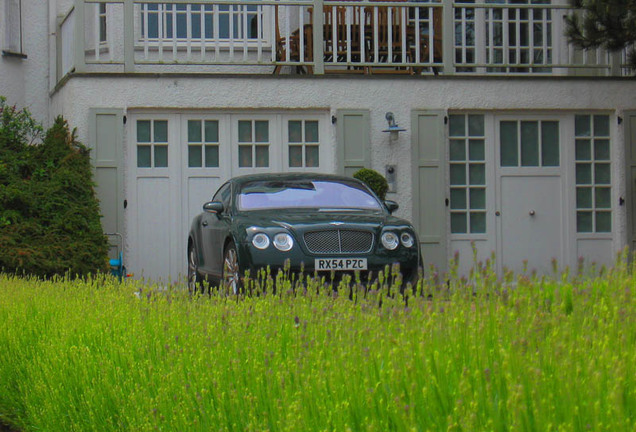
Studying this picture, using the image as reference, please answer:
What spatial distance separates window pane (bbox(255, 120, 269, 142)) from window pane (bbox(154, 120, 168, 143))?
132 centimetres

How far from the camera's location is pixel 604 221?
1545cm

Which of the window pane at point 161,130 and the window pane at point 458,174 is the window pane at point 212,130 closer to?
the window pane at point 161,130

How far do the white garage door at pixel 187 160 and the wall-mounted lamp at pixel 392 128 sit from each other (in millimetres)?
888

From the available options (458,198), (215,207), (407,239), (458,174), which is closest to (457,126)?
(458,174)

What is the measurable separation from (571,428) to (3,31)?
53.7 ft

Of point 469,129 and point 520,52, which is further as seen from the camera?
→ point 520,52

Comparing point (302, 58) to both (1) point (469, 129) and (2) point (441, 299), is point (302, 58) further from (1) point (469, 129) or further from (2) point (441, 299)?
(2) point (441, 299)

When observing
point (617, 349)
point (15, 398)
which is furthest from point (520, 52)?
A: point (617, 349)

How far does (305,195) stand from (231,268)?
1438mm

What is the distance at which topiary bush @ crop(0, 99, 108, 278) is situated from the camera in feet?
41.3

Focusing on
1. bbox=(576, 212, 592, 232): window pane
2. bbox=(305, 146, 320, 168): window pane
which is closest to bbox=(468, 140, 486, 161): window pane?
bbox=(576, 212, 592, 232): window pane

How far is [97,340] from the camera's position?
571 cm

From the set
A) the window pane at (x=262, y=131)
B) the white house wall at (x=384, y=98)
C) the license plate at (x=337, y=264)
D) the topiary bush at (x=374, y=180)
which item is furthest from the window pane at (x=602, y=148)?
the license plate at (x=337, y=264)

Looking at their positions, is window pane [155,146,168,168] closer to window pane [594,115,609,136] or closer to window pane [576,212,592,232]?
window pane [576,212,592,232]
